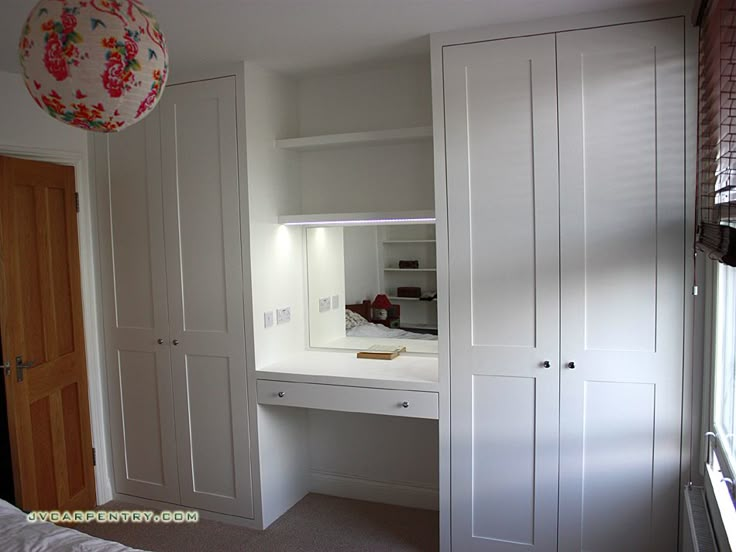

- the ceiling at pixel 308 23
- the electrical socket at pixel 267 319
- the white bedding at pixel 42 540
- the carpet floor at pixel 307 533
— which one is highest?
the ceiling at pixel 308 23

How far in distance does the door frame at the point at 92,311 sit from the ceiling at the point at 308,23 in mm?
664

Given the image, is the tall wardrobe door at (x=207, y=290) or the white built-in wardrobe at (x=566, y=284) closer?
the white built-in wardrobe at (x=566, y=284)

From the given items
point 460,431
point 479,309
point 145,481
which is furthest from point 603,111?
point 145,481

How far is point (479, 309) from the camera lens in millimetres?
2773

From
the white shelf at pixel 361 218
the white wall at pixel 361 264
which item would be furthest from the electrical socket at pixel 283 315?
the white shelf at pixel 361 218

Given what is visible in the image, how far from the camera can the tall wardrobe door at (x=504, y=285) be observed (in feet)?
8.71

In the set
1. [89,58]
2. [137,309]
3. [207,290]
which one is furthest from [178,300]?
[89,58]

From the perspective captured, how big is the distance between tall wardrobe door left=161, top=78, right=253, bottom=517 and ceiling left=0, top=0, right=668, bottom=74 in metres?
0.33

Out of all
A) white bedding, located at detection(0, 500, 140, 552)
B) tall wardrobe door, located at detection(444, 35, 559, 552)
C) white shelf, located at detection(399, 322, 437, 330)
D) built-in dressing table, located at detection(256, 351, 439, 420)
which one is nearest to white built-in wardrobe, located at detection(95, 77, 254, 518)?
built-in dressing table, located at detection(256, 351, 439, 420)

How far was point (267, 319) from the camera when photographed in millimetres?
3303

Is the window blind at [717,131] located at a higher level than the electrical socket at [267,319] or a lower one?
higher

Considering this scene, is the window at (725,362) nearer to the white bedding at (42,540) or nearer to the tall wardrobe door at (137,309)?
the white bedding at (42,540)

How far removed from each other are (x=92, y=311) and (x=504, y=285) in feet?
7.77

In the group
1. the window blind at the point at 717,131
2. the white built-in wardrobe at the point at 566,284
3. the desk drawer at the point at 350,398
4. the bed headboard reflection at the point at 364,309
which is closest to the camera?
the window blind at the point at 717,131
